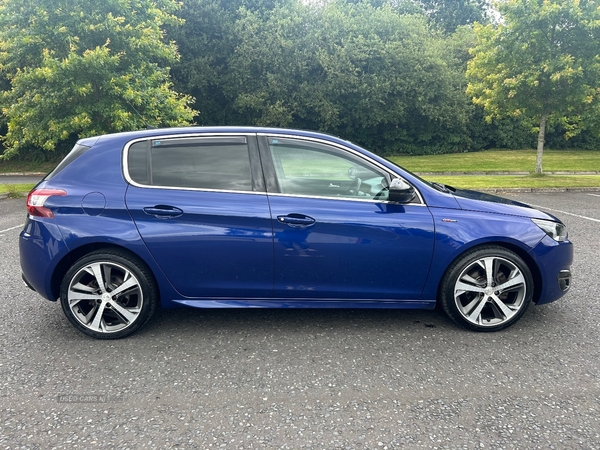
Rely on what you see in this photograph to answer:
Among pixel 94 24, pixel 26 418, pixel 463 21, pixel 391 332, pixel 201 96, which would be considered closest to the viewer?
pixel 26 418

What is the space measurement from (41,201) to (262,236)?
67.7 inches

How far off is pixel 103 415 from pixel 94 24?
44.9 ft

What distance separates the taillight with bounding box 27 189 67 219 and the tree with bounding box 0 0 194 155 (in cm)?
1037

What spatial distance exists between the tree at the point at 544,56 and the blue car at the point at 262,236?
1436 centimetres

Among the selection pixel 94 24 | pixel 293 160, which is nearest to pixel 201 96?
pixel 94 24

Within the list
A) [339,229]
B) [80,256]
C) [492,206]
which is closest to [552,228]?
[492,206]

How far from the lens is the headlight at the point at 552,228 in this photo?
146 inches

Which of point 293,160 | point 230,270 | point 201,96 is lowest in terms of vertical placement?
point 230,270

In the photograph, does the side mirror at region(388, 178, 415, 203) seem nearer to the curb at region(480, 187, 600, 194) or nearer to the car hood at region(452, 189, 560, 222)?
the car hood at region(452, 189, 560, 222)

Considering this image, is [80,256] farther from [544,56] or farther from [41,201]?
[544,56]

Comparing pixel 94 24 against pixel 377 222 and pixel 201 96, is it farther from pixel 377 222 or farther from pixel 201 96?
pixel 201 96

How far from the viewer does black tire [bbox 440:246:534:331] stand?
11.8 ft

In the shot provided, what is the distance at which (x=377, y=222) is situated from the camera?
3479 millimetres

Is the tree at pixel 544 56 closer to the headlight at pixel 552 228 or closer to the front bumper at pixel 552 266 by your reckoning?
the headlight at pixel 552 228
